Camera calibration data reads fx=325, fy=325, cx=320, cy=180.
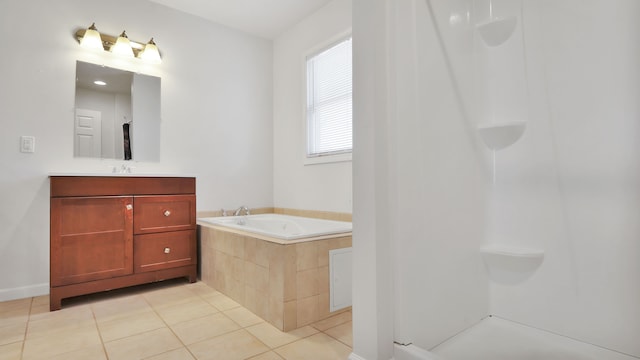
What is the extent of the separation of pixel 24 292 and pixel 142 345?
1454mm

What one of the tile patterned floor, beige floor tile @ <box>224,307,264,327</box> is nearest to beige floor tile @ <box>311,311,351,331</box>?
the tile patterned floor

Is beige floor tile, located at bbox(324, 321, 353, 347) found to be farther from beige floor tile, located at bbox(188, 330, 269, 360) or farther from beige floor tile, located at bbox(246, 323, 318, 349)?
beige floor tile, located at bbox(188, 330, 269, 360)

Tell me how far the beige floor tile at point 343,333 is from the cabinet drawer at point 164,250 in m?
1.46

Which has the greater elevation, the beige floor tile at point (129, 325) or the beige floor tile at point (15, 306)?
the beige floor tile at point (15, 306)

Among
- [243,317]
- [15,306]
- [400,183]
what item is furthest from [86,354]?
[400,183]

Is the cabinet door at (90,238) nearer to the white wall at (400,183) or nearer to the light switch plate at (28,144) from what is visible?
the light switch plate at (28,144)

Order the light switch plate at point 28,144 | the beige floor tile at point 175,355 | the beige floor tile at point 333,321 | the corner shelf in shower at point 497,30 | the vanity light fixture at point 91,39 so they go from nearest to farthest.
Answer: the beige floor tile at point 175,355
the corner shelf in shower at point 497,30
the beige floor tile at point 333,321
the light switch plate at point 28,144
the vanity light fixture at point 91,39

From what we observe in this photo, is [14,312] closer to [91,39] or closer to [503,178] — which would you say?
[91,39]

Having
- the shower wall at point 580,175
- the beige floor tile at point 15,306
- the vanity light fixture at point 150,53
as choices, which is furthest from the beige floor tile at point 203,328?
the vanity light fixture at point 150,53

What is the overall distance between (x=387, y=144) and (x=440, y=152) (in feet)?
0.96

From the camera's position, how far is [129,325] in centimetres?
186

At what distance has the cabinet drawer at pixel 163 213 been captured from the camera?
96.2 inches

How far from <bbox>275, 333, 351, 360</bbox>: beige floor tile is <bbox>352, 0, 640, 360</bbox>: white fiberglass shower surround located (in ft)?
0.85

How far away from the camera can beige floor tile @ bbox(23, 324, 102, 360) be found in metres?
1.55
